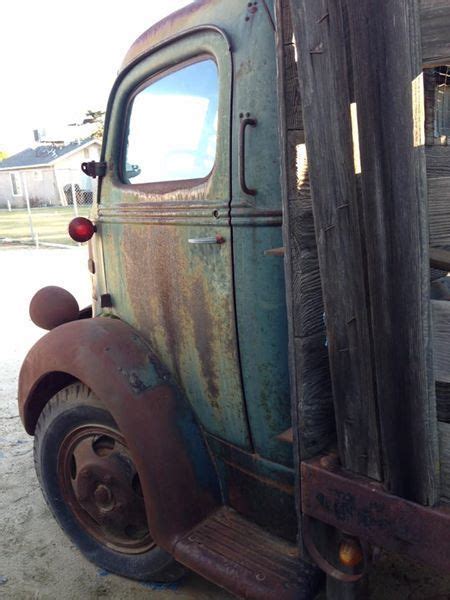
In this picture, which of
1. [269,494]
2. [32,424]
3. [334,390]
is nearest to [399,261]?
[334,390]

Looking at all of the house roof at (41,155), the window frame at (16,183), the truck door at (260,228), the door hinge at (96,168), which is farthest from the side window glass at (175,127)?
the window frame at (16,183)

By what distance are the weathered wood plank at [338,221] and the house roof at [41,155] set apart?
3637 cm

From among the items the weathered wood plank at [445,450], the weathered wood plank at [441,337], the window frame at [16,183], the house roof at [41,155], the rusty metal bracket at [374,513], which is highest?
the house roof at [41,155]

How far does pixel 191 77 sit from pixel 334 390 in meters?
1.32

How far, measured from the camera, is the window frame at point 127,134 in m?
1.92

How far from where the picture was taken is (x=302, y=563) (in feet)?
5.87

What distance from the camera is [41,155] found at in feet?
129

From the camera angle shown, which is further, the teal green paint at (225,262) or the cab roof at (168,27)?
the cab roof at (168,27)

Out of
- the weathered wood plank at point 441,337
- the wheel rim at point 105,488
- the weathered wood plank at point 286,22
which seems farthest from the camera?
the wheel rim at point 105,488

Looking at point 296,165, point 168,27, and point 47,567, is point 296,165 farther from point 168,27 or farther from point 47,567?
point 47,567

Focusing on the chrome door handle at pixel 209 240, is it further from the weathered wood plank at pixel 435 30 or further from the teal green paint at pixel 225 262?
the weathered wood plank at pixel 435 30

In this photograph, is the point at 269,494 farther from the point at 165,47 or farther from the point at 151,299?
the point at 165,47

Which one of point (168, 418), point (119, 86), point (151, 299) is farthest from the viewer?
point (119, 86)

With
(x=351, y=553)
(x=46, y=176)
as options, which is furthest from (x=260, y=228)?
(x=46, y=176)
